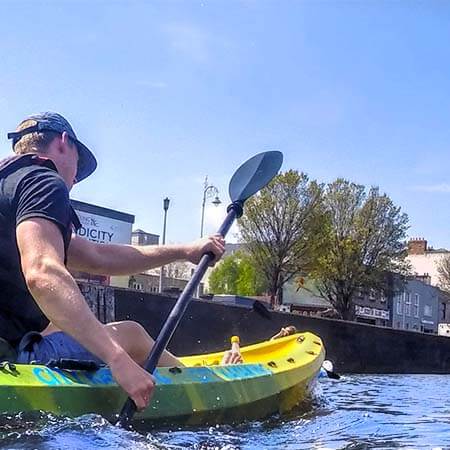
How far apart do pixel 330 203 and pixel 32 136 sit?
43413mm

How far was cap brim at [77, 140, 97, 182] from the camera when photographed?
152 inches

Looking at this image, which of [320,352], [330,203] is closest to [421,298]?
[330,203]

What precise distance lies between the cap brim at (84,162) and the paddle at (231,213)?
771 millimetres

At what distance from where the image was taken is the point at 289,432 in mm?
4055

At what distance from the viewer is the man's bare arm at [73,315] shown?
2803mm

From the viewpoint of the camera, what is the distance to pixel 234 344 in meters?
5.86

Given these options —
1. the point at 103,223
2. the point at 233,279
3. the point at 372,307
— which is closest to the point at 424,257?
the point at 372,307

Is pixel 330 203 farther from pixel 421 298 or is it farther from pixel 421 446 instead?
pixel 421 446

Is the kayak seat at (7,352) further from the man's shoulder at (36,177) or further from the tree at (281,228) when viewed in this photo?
the tree at (281,228)

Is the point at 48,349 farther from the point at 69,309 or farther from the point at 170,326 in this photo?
the point at 69,309

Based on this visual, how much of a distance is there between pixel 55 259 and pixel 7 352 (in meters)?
0.79

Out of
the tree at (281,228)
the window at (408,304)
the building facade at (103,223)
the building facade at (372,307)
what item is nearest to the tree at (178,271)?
the building facade at (372,307)

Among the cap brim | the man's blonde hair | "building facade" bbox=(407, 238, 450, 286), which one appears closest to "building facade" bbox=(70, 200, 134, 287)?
the cap brim

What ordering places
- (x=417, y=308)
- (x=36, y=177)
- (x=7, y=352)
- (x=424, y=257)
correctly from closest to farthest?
(x=36, y=177) → (x=7, y=352) → (x=417, y=308) → (x=424, y=257)
